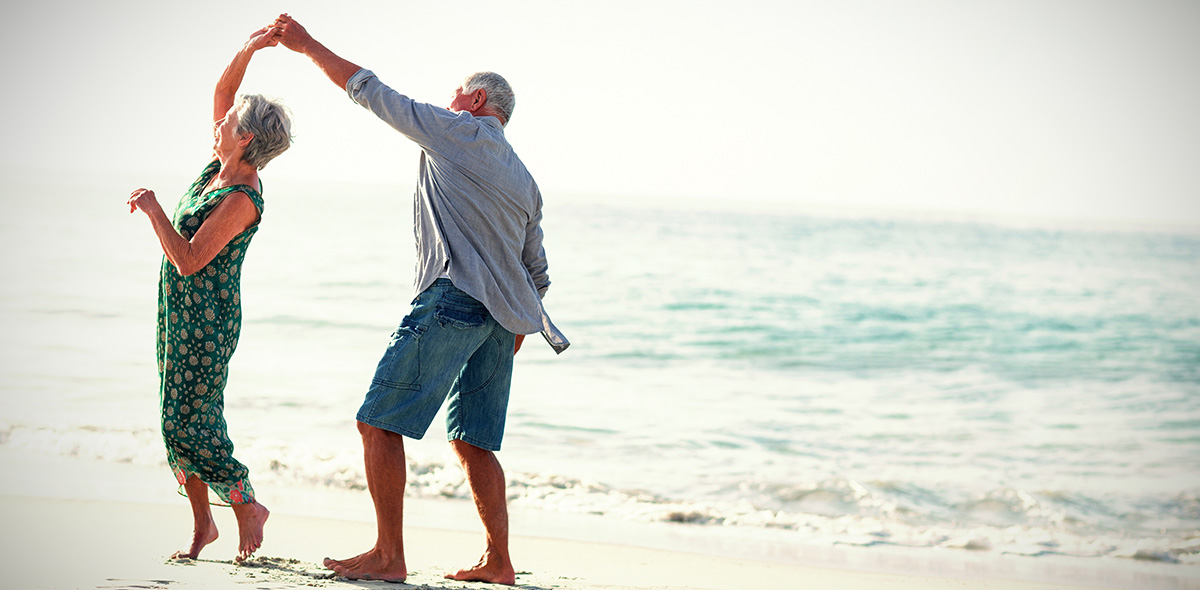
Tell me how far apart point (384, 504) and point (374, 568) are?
0.61ft

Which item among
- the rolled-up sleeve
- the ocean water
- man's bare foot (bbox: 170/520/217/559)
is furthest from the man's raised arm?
the ocean water

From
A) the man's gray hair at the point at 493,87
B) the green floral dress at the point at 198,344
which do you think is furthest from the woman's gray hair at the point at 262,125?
the man's gray hair at the point at 493,87

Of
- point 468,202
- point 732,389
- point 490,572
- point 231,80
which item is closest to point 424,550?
point 490,572

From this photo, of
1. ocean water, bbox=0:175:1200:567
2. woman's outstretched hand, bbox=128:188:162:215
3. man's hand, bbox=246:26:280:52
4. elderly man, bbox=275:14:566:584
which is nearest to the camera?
woman's outstretched hand, bbox=128:188:162:215

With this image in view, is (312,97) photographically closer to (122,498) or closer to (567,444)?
(567,444)

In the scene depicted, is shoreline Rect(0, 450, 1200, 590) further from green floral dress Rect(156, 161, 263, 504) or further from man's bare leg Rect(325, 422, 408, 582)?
green floral dress Rect(156, 161, 263, 504)

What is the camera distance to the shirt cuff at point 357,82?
260 centimetres

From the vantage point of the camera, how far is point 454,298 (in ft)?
8.71

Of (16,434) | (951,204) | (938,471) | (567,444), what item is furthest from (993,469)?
(951,204)

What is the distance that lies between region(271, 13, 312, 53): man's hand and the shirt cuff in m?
0.18

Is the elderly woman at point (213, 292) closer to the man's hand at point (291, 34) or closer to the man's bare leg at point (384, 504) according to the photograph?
the man's hand at point (291, 34)

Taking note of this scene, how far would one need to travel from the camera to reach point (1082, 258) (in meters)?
29.3

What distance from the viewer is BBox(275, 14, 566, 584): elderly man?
2.61 meters

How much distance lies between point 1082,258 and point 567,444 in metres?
27.6
